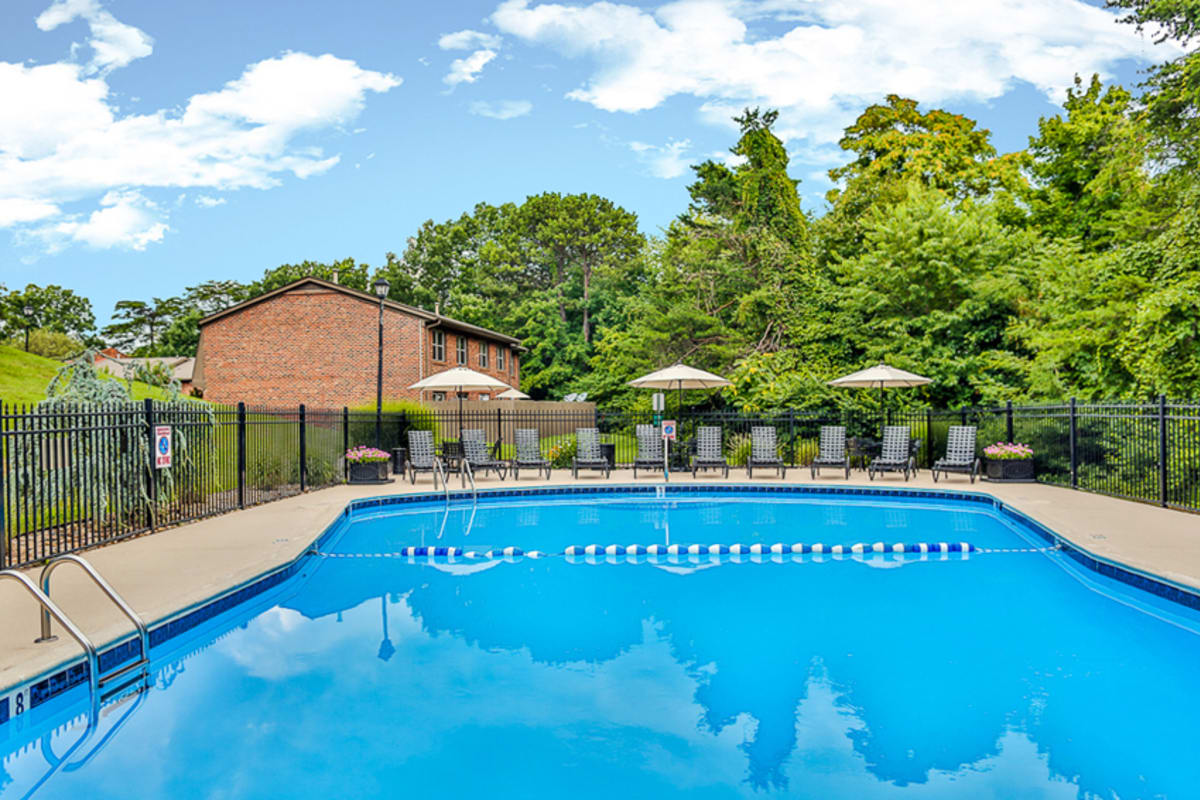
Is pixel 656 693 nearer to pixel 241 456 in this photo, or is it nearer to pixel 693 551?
pixel 693 551

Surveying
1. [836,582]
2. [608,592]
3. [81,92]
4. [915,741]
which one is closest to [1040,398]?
[836,582]

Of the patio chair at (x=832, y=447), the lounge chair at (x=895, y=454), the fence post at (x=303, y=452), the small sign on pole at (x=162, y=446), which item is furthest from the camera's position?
the patio chair at (x=832, y=447)

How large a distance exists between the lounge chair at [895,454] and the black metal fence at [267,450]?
5.64 feet

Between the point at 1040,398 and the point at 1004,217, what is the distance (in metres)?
9.40

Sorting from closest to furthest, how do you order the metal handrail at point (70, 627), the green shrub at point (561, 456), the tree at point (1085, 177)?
the metal handrail at point (70, 627), the green shrub at point (561, 456), the tree at point (1085, 177)

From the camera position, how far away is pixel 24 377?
24031 millimetres

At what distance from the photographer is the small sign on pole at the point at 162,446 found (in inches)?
316

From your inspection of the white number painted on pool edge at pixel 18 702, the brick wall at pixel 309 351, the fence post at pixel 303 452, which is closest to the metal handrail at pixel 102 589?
the white number painted on pool edge at pixel 18 702

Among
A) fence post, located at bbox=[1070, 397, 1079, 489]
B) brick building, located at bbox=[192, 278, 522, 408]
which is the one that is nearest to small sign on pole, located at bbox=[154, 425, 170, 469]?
fence post, located at bbox=[1070, 397, 1079, 489]

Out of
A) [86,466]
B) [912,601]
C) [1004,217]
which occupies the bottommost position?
[912,601]

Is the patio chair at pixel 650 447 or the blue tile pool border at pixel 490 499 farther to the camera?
the patio chair at pixel 650 447

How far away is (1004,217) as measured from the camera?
81.1 feet

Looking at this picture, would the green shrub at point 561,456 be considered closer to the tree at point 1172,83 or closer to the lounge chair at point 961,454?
the lounge chair at point 961,454

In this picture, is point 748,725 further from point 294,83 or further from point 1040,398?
point 294,83
